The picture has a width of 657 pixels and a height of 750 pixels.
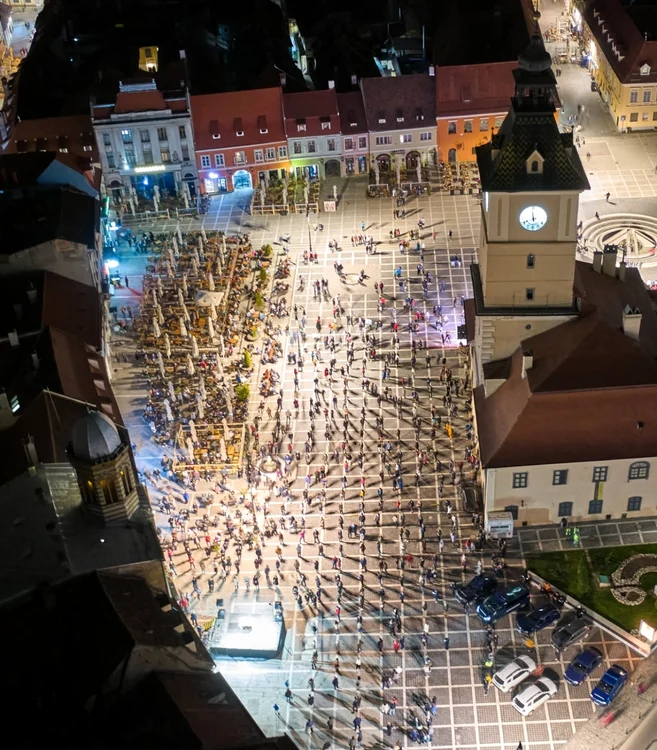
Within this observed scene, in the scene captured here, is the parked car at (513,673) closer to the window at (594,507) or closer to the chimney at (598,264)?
the window at (594,507)

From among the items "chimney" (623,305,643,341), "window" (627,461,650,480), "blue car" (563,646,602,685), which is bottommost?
"blue car" (563,646,602,685)

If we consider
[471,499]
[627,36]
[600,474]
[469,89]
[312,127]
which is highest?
[627,36]

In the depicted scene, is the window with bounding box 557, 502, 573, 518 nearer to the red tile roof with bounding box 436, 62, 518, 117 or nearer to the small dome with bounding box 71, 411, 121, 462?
the small dome with bounding box 71, 411, 121, 462

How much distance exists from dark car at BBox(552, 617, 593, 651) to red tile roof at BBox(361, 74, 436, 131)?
300ft

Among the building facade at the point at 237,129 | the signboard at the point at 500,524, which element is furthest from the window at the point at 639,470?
the building facade at the point at 237,129

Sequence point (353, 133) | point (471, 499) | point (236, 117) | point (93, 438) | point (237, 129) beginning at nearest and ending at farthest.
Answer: point (93, 438)
point (471, 499)
point (237, 129)
point (236, 117)
point (353, 133)

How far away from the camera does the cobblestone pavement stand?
8238cm

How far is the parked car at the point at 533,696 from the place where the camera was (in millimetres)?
82125

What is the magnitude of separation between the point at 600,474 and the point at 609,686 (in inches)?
760

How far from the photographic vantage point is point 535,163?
92875mm

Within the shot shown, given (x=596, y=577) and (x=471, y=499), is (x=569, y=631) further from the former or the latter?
(x=471, y=499)

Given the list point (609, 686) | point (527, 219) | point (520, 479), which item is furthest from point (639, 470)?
point (527, 219)

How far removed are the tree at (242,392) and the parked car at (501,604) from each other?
123 ft

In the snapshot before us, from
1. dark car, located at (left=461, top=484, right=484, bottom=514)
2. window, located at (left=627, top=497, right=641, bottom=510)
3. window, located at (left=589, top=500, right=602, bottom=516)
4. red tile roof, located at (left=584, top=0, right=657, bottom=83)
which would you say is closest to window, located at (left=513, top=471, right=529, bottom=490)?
dark car, located at (left=461, top=484, right=484, bottom=514)
